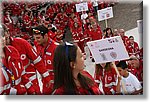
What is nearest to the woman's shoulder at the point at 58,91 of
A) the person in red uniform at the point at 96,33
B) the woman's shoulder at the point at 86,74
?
the woman's shoulder at the point at 86,74

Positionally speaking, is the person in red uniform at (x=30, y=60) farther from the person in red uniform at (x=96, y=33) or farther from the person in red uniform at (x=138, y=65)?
the person in red uniform at (x=138, y=65)

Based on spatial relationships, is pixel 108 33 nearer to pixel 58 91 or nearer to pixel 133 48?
pixel 133 48

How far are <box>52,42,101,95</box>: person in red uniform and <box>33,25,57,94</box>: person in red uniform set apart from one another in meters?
0.04

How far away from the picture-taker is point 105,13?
2.99m

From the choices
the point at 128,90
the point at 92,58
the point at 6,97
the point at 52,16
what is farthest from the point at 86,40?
the point at 6,97

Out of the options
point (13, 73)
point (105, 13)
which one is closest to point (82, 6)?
point (105, 13)

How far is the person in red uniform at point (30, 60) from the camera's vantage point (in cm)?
300

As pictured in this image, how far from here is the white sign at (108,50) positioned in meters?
2.99

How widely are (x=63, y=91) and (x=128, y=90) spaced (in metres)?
0.53

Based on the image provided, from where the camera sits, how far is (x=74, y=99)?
119 inches

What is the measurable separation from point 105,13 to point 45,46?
552 mm

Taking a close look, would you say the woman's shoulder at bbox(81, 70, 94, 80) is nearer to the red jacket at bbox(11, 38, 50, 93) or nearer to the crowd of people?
the crowd of people

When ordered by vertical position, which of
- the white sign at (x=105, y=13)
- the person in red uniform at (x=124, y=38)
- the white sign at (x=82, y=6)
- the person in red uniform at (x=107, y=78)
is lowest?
the person in red uniform at (x=107, y=78)

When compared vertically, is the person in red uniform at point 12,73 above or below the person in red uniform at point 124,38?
below
